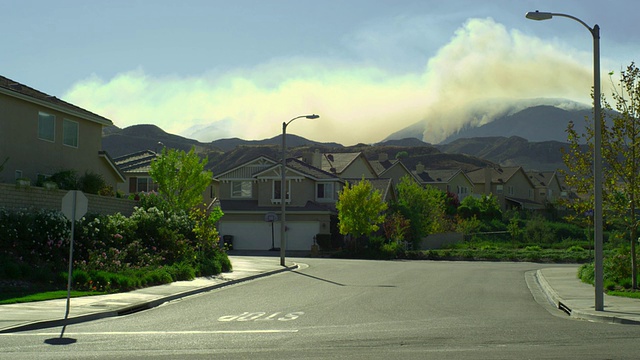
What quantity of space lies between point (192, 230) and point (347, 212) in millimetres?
20178

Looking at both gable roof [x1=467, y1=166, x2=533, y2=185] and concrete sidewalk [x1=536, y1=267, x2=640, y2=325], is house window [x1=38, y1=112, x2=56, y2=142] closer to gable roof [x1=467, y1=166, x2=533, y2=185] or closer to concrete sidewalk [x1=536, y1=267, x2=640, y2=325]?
concrete sidewalk [x1=536, y1=267, x2=640, y2=325]

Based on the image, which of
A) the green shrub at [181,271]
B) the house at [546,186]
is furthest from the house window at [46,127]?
the house at [546,186]

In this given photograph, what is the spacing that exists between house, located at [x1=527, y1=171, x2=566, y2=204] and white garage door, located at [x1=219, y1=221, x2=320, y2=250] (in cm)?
6018

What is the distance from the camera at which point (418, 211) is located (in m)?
62.0

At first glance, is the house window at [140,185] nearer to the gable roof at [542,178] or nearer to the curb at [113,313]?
the curb at [113,313]

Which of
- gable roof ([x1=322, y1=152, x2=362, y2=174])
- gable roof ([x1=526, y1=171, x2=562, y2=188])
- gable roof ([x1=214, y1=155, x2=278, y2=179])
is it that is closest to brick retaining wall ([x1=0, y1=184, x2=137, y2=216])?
gable roof ([x1=214, y1=155, x2=278, y2=179])

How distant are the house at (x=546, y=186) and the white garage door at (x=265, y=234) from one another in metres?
60.2

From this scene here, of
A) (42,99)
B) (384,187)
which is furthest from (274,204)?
(42,99)

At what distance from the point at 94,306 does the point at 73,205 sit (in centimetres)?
310

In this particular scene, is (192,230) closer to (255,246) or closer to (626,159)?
(626,159)

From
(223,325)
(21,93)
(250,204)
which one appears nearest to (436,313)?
(223,325)

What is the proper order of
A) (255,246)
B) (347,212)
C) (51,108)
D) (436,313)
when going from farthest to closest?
(255,246) → (347,212) → (51,108) → (436,313)

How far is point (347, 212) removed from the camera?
A: 5275cm

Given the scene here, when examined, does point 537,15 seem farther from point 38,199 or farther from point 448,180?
point 448,180
